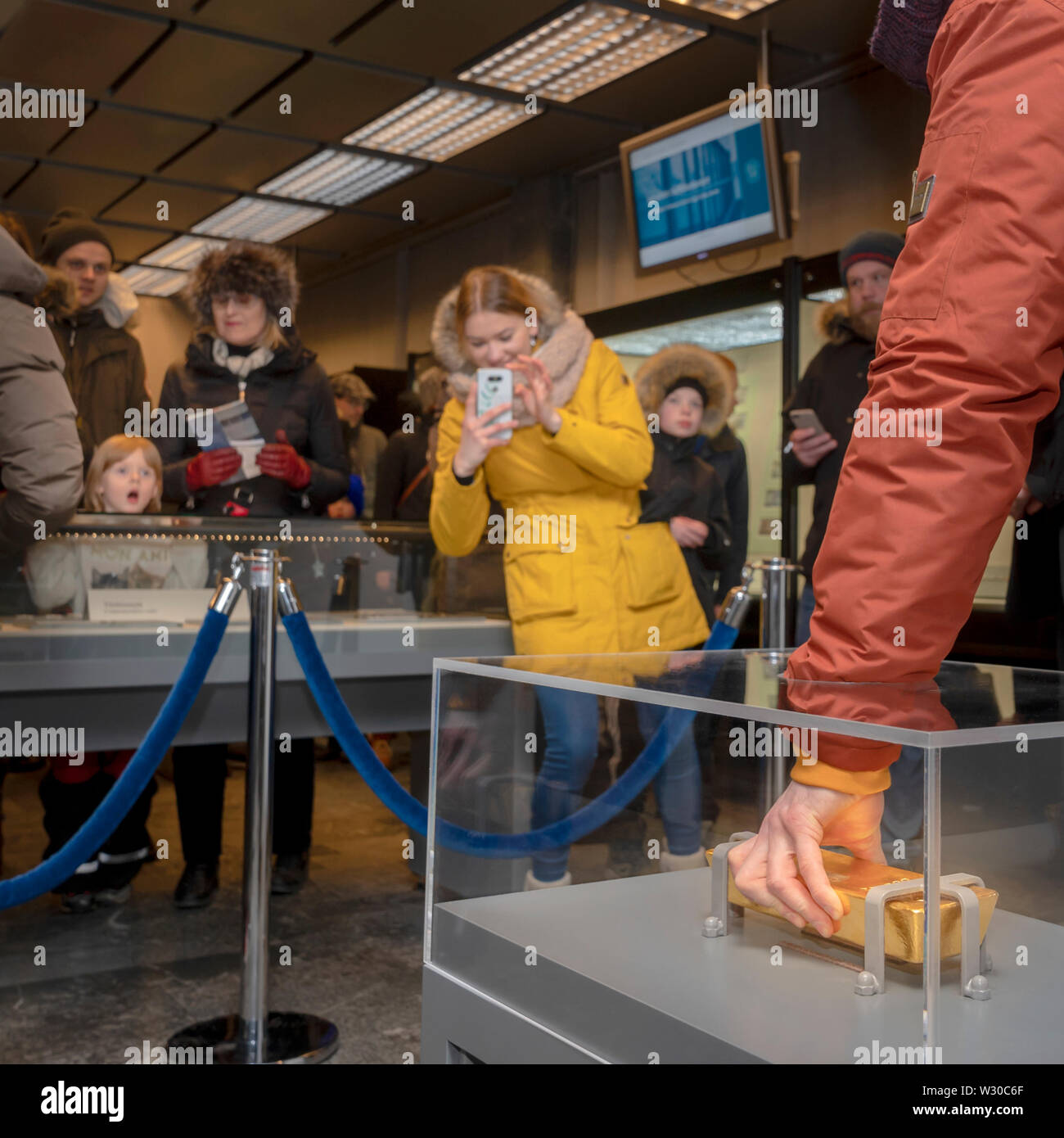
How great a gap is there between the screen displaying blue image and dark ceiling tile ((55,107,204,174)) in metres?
2.67

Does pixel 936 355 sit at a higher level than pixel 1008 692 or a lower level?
higher

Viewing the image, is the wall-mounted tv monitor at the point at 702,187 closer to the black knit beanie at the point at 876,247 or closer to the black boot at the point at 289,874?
the black knit beanie at the point at 876,247

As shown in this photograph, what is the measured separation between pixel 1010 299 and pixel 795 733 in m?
→ 0.34

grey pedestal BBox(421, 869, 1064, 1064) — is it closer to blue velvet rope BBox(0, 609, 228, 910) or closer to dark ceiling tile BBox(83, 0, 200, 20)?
blue velvet rope BBox(0, 609, 228, 910)

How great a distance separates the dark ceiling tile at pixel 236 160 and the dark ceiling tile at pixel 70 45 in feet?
3.10

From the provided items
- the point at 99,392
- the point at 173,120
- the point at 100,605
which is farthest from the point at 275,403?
the point at 173,120

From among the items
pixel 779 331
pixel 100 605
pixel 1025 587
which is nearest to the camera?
pixel 1025 587

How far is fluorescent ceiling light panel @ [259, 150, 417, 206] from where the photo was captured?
24.3 feet

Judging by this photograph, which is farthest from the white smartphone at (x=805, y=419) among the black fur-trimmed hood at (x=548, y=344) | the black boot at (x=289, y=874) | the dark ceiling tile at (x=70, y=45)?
the dark ceiling tile at (x=70, y=45)

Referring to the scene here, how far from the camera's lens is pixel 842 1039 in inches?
29.5

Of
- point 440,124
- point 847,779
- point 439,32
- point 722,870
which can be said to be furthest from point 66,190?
point 847,779
